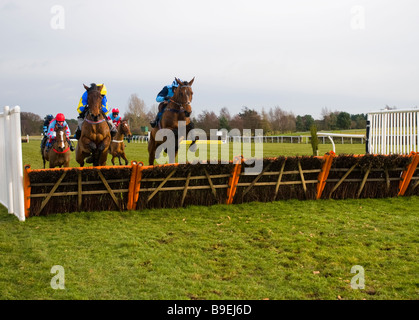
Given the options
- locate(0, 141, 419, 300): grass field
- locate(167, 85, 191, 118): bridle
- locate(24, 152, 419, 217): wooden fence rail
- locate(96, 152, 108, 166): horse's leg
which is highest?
locate(167, 85, 191, 118): bridle

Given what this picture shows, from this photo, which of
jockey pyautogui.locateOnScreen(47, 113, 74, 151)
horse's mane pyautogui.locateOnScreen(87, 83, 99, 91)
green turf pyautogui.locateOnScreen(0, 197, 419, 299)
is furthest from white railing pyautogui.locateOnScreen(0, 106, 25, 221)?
jockey pyautogui.locateOnScreen(47, 113, 74, 151)

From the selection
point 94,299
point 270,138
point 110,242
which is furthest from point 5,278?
point 270,138

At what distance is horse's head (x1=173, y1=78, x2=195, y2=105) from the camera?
8.76 metres

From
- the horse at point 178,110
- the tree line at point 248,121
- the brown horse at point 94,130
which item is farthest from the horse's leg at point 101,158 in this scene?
the tree line at point 248,121

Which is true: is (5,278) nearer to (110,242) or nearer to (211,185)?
(110,242)

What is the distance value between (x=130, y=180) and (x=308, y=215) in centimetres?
322

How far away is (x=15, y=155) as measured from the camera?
6.72 meters

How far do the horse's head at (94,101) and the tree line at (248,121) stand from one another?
23.5 metres

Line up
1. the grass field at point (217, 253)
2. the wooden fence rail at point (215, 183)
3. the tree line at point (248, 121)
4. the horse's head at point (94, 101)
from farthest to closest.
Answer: the tree line at point (248, 121) < the horse's head at point (94, 101) < the wooden fence rail at point (215, 183) < the grass field at point (217, 253)

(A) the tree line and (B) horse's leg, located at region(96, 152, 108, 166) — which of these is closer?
(B) horse's leg, located at region(96, 152, 108, 166)

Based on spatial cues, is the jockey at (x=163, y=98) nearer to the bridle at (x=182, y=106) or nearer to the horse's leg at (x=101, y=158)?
the bridle at (x=182, y=106)

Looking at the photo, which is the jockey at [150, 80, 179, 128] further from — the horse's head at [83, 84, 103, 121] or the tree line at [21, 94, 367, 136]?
the tree line at [21, 94, 367, 136]

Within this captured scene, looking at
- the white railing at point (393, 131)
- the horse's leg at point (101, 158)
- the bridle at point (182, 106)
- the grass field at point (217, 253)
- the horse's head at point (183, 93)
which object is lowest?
the grass field at point (217, 253)

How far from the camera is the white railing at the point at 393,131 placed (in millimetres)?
9336
